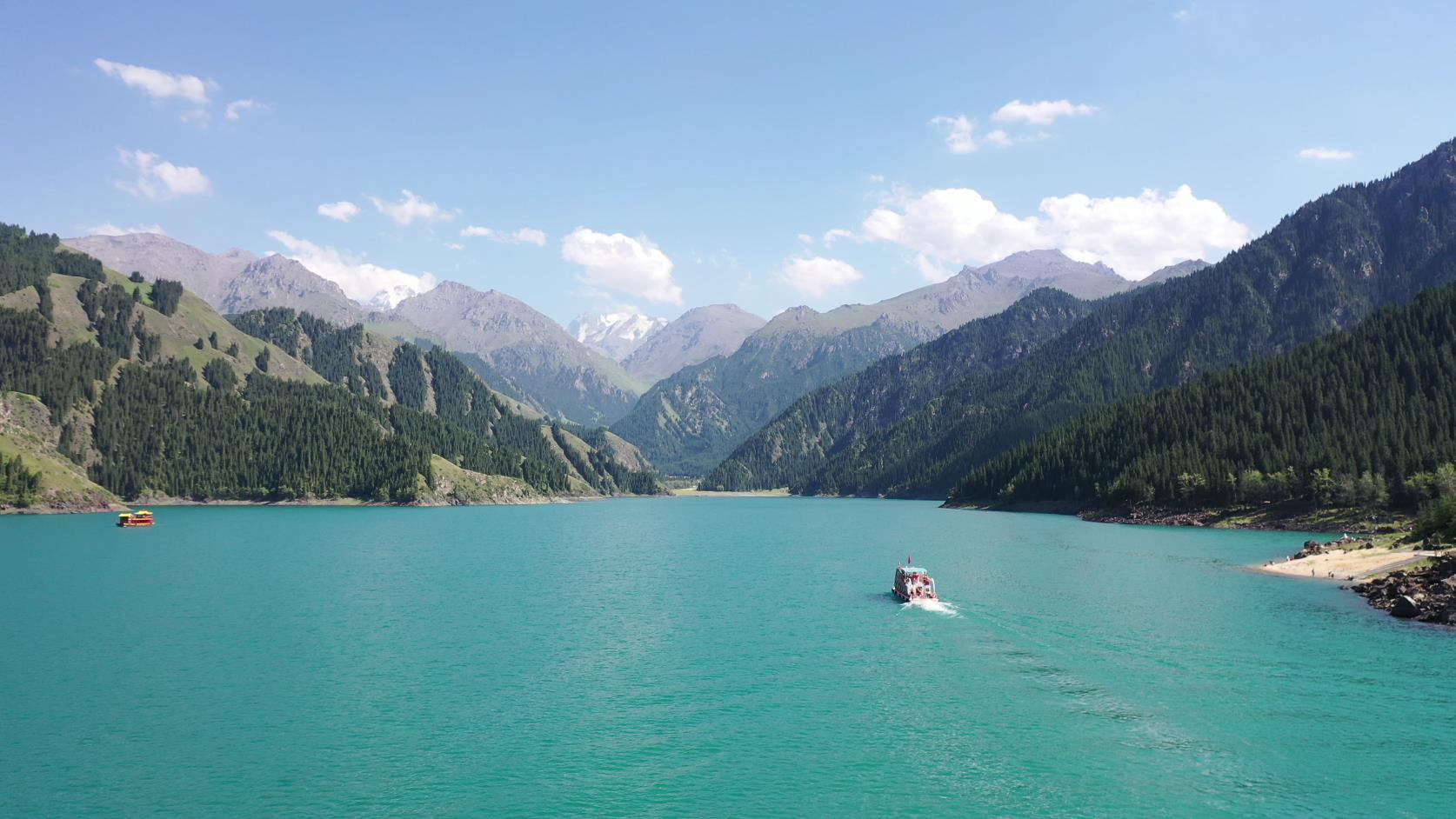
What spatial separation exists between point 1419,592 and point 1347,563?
107 feet

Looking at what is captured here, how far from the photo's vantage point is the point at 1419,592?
81.5 meters

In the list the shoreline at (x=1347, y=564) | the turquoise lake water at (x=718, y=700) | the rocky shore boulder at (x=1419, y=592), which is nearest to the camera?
the turquoise lake water at (x=718, y=700)

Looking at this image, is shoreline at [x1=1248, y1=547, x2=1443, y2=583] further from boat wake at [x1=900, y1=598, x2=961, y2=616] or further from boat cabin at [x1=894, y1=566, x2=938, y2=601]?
boat cabin at [x1=894, y1=566, x2=938, y2=601]

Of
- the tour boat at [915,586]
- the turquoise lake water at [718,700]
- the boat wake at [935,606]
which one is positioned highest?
the tour boat at [915,586]

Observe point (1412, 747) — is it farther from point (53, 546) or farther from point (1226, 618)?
point (53, 546)

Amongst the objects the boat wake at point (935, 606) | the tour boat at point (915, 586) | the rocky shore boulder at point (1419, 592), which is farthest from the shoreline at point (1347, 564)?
the tour boat at point (915, 586)

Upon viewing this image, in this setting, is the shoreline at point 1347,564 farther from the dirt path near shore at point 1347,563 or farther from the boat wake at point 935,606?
the boat wake at point 935,606

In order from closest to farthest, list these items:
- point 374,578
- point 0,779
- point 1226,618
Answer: point 0,779 < point 1226,618 < point 374,578

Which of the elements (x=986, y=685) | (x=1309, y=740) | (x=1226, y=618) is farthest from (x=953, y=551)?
(x=1309, y=740)

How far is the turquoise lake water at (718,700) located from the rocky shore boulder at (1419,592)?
2.18 metres

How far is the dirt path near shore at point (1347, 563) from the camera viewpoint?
4063 inches

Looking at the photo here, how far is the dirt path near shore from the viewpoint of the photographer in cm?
10319

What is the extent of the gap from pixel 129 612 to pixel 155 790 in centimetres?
5585

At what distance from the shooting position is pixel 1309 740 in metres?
45.5
